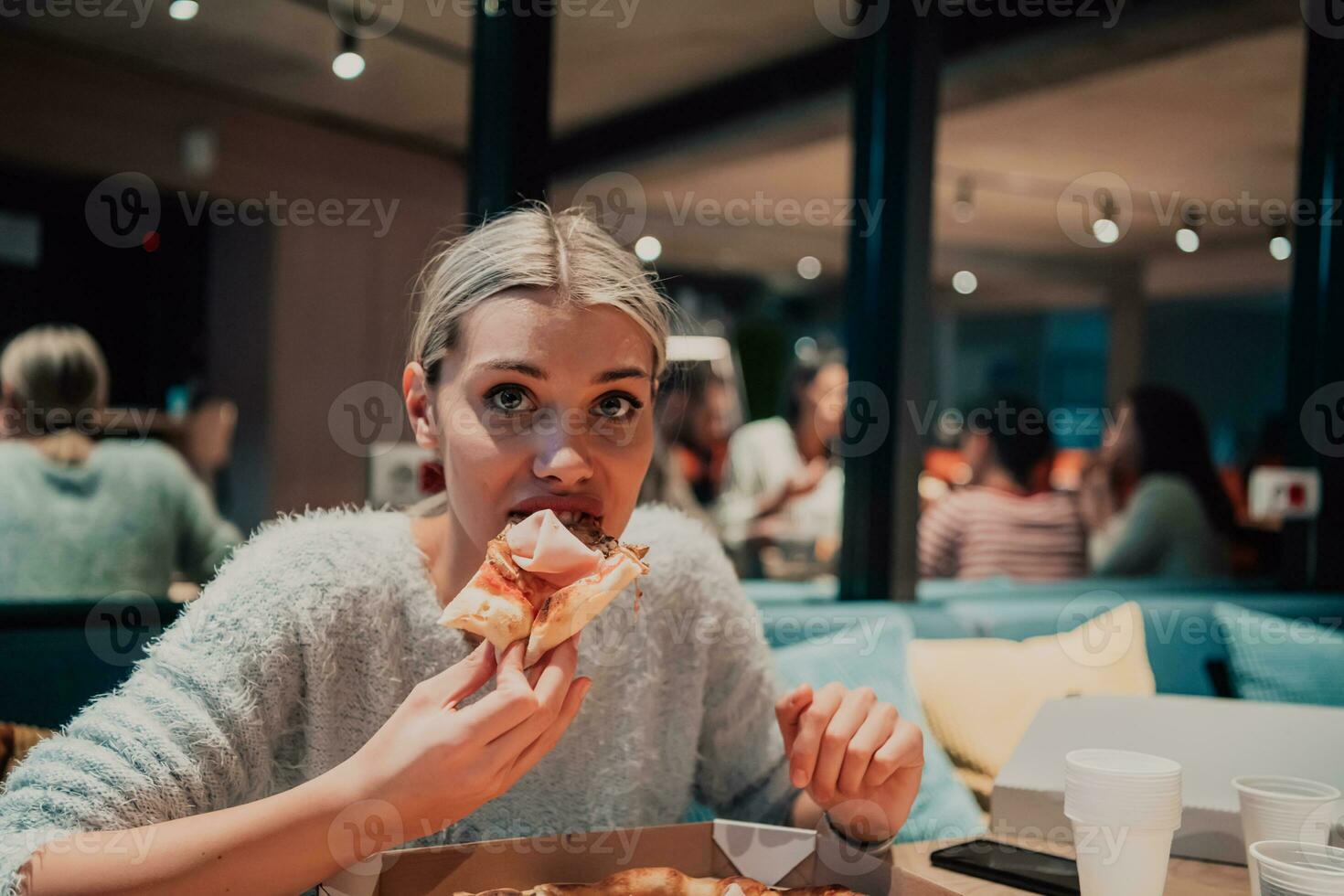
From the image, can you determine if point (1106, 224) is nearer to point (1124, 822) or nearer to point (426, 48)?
point (426, 48)

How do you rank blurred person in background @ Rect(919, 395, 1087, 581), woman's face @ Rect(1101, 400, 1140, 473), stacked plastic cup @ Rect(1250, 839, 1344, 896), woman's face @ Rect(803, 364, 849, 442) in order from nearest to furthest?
1. stacked plastic cup @ Rect(1250, 839, 1344, 896)
2. blurred person in background @ Rect(919, 395, 1087, 581)
3. woman's face @ Rect(1101, 400, 1140, 473)
4. woman's face @ Rect(803, 364, 849, 442)

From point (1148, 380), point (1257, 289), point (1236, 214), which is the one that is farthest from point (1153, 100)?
point (1148, 380)

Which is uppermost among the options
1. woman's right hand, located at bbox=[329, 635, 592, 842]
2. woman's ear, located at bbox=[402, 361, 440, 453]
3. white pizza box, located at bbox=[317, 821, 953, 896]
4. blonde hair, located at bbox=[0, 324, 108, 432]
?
blonde hair, located at bbox=[0, 324, 108, 432]

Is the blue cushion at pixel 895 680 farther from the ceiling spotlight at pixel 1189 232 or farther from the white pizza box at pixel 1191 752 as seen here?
the ceiling spotlight at pixel 1189 232

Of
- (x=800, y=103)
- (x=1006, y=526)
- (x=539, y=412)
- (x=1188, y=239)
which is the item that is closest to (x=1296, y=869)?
(x=539, y=412)

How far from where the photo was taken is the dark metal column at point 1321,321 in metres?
3.32

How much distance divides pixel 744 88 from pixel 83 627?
389 cm

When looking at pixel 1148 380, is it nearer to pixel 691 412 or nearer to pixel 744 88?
pixel 691 412

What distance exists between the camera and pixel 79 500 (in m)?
2.70

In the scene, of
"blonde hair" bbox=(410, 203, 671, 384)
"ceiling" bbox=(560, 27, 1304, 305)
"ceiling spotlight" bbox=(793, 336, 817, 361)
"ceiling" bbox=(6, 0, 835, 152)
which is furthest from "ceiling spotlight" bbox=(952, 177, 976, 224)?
"blonde hair" bbox=(410, 203, 671, 384)

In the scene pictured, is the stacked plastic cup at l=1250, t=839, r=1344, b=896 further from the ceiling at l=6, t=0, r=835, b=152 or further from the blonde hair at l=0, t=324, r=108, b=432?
the ceiling at l=6, t=0, r=835, b=152

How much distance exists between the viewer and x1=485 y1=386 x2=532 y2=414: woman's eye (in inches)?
44.5

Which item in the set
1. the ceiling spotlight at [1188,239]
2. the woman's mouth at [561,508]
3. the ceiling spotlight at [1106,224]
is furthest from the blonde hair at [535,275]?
the ceiling spotlight at [1188,239]

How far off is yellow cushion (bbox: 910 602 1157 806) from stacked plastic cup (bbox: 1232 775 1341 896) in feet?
2.74
